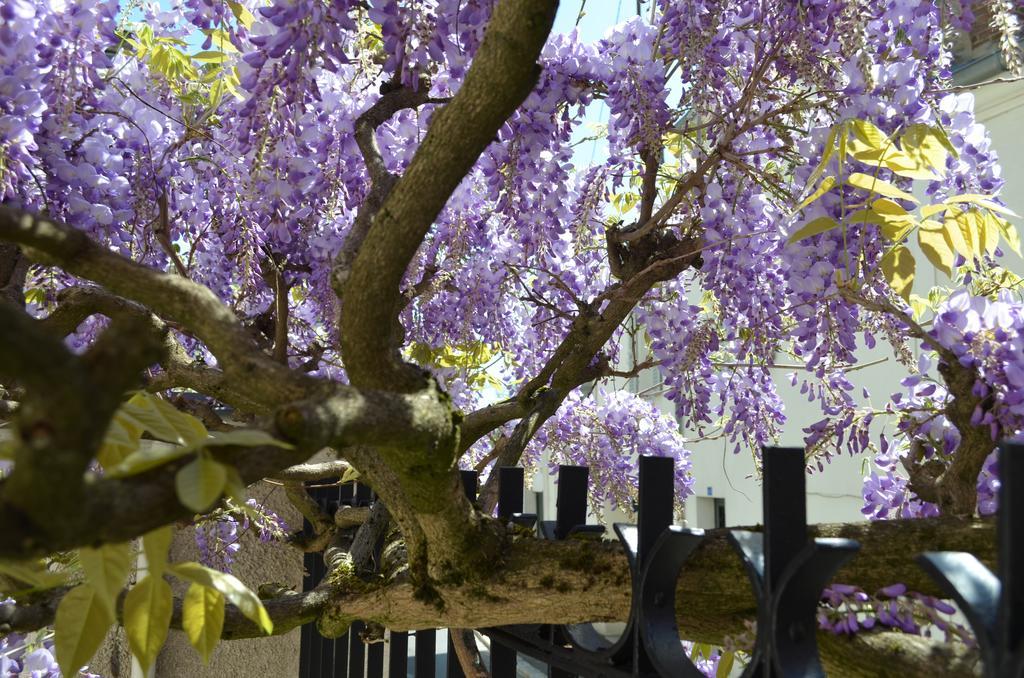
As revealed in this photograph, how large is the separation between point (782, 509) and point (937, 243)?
1.95 feet

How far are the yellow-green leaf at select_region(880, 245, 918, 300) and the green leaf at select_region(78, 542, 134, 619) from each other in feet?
3.45

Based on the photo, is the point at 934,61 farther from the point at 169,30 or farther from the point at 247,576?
the point at 247,576

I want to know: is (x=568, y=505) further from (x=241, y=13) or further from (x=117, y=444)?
(x=241, y=13)

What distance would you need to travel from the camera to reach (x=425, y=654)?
5.62 ft

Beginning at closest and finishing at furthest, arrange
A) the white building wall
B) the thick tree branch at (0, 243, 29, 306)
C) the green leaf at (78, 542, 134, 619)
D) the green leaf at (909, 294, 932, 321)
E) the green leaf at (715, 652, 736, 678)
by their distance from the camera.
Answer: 1. the green leaf at (78, 542, 134, 619)
2. the green leaf at (715, 652, 736, 678)
3. the thick tree branch at (0, 243, 29, 306)
4. the green leaf at (909, 294, 932, 321)
5. the white building wall

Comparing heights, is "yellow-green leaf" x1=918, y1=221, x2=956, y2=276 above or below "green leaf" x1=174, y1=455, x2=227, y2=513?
above

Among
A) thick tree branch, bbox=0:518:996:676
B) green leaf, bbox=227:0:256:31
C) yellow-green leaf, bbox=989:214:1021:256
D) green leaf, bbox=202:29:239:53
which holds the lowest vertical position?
thick tree branch, bbox=0:518:996:676

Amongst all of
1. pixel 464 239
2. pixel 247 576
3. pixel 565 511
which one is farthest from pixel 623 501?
pixel 565 511

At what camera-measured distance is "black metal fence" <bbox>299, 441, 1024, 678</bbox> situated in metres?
0.51

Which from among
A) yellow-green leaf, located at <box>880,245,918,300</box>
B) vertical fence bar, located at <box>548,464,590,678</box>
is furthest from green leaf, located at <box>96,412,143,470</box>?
yellow-green leaf, located at <box>880,245,918,300</box>

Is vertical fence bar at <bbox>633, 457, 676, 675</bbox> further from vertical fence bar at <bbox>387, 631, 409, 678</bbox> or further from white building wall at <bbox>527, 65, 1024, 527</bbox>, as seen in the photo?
white building wall at <bbox>527, 65, 1024, 527</bbox>

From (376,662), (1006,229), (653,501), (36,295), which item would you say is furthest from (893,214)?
(36,295)

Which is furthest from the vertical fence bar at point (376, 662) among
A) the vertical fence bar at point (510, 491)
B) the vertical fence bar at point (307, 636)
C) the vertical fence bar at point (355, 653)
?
the vertical fence bar at point (510, 491)

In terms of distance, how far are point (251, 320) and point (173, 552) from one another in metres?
2.17
